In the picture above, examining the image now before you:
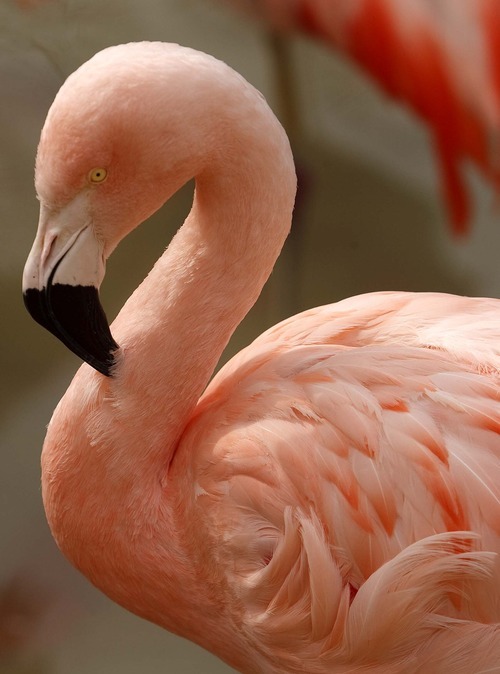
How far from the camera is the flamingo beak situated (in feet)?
3.76

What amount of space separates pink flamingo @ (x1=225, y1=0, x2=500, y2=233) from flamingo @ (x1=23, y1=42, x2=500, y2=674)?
92 cm

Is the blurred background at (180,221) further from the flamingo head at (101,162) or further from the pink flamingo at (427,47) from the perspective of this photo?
the flamingo head at (101,162)

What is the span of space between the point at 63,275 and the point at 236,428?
32cm

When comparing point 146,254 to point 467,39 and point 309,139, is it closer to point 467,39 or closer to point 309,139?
point 309,139

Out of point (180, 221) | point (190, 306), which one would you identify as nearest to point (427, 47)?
point (180, 221)

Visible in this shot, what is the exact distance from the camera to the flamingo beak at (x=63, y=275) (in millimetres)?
1147

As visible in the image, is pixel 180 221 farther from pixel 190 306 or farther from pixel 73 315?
pixel 73 315

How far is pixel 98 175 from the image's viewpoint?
3.69 ft

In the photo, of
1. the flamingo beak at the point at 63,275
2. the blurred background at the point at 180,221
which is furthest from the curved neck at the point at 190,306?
the blurred background at the point at 180,221

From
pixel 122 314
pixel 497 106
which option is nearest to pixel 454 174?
pixel 497 106

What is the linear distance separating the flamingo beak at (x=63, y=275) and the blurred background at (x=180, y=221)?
43.0 inches

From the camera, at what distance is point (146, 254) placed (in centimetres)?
231

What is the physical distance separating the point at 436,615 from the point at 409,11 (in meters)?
1.38

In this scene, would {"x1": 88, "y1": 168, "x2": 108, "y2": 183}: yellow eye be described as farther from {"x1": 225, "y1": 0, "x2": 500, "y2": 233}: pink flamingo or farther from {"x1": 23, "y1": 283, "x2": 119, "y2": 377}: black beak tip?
{"x1": 225, "y1": 0, "x2": 500, "y2": 233}: pink flamingo
